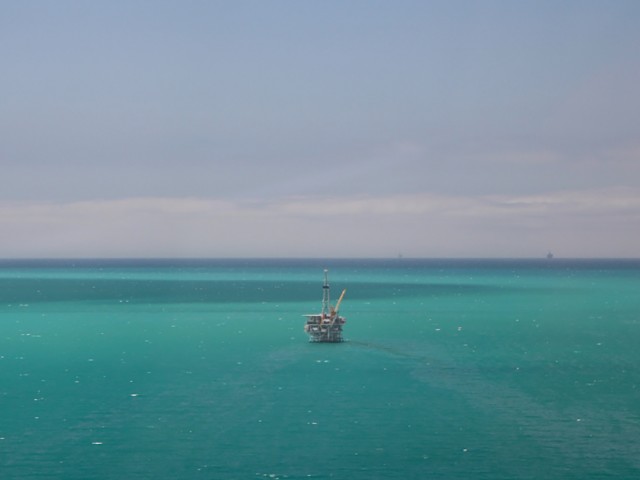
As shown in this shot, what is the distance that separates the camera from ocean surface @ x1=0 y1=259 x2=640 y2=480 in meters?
36.0

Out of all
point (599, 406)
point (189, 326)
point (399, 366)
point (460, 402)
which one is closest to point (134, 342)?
point (189, 326)

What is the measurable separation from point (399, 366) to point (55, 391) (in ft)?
79.0

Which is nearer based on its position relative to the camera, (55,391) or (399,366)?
(55,391)

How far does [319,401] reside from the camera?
47906 millimetres

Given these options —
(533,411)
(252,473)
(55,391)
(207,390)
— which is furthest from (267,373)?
(252,473)

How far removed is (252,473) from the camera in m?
34.7

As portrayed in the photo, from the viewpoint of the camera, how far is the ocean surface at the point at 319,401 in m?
36.0

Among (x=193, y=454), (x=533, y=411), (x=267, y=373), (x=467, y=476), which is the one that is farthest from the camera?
(x=267, y=373)

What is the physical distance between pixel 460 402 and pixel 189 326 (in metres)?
48.8

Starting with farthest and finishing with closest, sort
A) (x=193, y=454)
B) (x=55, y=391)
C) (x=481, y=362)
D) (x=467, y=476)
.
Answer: (x=481, y=362) → (x=55, y=391) → (x=193, y=454) → (x=467, y=476)

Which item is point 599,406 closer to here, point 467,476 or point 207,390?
point 467,476

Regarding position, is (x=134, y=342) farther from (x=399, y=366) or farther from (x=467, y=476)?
(x=467, y=476)

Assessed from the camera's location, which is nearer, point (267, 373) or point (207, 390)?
point (207, 390)

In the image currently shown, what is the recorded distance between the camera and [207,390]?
2013 inches
